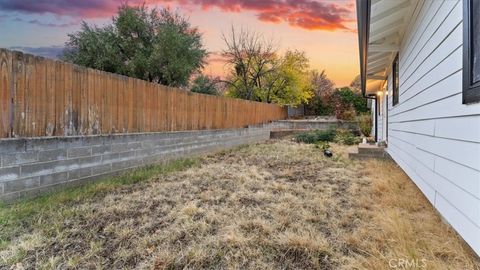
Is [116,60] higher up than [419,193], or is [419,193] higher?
[116,60]

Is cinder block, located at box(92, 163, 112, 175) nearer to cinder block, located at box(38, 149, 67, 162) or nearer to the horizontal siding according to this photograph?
cinder block, located at box(38, 149, 67, 162)

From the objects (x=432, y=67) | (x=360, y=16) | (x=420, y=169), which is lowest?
(x=420, y=169)

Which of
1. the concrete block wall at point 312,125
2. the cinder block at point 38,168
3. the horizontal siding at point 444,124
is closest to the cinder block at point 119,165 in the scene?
the cinder block at point 38,168

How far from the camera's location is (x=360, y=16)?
382 centimetres

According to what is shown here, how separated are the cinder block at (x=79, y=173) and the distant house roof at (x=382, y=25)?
13.6 ft

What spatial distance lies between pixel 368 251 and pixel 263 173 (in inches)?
137

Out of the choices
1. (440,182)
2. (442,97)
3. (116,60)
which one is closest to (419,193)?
(440,182)

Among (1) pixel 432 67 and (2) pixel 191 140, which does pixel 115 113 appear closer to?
(2) pixel 191 140

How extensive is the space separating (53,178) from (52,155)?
29 centimetres

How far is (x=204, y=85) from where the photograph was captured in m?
20.6

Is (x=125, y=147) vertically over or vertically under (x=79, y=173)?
Result: over

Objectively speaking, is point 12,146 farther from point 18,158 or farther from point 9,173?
point 9,173

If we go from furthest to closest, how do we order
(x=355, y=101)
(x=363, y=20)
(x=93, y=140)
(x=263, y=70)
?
(x=355, y=101) → (x=263, y=70) → (x=93, y=140) → (x=363, y=20)

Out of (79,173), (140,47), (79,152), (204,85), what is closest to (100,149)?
(79,152)
